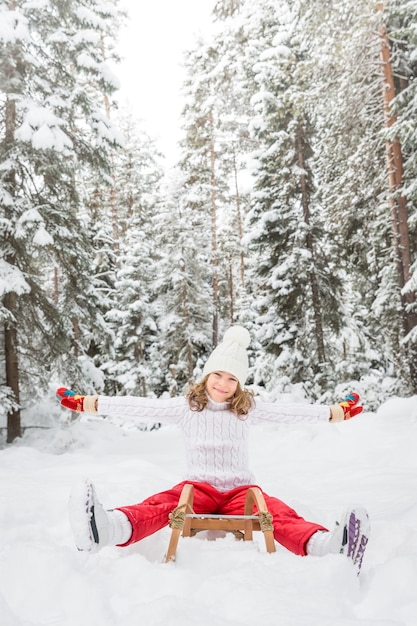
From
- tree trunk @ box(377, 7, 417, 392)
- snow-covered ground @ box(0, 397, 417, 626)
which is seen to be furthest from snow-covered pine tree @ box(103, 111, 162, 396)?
snow-covered ground @ box(0, 397, 417, 626)

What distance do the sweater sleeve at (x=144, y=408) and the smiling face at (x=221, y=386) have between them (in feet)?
0.73

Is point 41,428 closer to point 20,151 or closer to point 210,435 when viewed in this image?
point 20,151

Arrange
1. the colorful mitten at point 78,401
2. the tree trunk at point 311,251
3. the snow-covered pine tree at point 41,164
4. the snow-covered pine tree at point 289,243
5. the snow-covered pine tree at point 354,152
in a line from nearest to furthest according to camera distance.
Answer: the colorful mitten at point 78,401 < the snow-covered pine tree at point 41,164 < the snow-covered pine tree at point 354,152 < the snow-covered pine tree at point 289,243 < the tree trunk at point 311,251

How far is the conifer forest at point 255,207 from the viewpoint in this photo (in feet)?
28.0

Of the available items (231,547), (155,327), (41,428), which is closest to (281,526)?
(231,547)

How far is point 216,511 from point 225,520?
0.33 meters

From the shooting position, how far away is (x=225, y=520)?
9.50ft

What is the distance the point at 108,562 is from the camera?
Result: 2428mm

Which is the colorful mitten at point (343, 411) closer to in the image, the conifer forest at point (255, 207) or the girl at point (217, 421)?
the girl at point (217, 421)

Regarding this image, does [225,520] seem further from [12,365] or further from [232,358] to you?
[12,365]

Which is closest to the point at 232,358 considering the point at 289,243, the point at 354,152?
the point at 354,152

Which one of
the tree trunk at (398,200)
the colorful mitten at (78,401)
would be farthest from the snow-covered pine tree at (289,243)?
the colorful mitten at (78,401)

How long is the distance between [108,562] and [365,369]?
44.1 ft

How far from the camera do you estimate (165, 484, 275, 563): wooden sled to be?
103 inches
